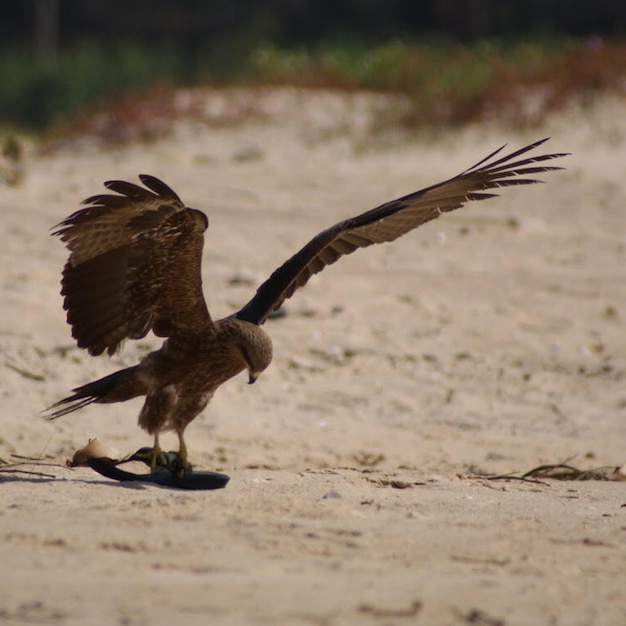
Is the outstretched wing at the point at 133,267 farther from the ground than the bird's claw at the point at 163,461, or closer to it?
farther from the ground

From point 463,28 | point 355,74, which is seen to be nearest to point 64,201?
point 355,74

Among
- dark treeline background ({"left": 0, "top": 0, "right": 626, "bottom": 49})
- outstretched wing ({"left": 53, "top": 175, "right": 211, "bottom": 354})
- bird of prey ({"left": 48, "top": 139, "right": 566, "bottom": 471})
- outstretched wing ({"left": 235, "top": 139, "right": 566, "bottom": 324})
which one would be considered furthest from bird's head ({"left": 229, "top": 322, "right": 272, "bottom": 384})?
dark treeline background ({"left": 0, "top": 0, "right": 626, "bottom": 49})

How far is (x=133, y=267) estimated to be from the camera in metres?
4.47

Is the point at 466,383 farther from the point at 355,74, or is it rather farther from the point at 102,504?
the point at 355,74

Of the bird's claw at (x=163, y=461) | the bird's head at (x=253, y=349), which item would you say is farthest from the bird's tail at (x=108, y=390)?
the bird's head at (x=253, y=349)

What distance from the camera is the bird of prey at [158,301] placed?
4.33m

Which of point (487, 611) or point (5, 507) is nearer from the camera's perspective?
point (487, 611)

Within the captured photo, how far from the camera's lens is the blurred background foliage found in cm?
1516

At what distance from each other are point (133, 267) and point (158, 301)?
0.21 meters

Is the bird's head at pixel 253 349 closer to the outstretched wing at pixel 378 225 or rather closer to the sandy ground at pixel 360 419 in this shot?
the outstretched wing at pixel 378 225

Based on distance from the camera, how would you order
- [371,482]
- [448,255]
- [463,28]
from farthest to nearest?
[463,28]
[448,255]
[371,482]

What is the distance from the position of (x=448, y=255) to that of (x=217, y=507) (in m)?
4.92

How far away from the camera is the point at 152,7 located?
34.3 meters

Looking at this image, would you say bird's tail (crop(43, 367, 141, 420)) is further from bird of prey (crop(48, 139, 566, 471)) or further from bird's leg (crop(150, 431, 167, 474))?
bird's leg (crop(150, 431, 167, 474))
